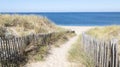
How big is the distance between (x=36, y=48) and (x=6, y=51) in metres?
2.93

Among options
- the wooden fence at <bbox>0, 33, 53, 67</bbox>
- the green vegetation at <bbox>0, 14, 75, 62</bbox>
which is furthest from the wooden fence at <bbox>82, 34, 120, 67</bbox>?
the wooden fence at <bbox>0, 33, 53, 67</bbox>

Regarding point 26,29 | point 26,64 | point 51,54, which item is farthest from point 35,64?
point 26,29

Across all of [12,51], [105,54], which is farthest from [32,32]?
[105,54]

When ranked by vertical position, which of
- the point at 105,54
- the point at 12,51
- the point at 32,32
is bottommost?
the point at 32,32

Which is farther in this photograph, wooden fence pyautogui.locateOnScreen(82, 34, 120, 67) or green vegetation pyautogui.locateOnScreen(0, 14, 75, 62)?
green vegetation pyautogui.locateOnScreen(0, 14, 75, 62)

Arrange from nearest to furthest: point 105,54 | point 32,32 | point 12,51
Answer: point 105,54 → point 12,51 → point 32,32

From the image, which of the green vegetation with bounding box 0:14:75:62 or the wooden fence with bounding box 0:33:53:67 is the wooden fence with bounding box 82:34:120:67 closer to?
the green vegetation with bounding box 0:14:75:62

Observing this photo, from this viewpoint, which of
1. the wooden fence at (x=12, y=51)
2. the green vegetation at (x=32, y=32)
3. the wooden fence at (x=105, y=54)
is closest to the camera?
the wooden fence at (x=105, y=54)

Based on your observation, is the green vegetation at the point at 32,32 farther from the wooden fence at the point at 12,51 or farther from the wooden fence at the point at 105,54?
the wooden fence at the point at 105,54

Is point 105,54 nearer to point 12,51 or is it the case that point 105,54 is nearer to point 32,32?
point 12,51

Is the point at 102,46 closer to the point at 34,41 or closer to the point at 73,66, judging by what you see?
the point at 73,66

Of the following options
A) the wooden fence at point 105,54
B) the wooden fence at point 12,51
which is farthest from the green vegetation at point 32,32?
the wooden fence at point 105,54

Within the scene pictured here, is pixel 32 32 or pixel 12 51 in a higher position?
pixel 12 51

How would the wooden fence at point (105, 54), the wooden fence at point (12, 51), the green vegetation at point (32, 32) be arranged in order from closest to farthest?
the wooden fence at point (105, 54), the wooden fence at point (12, 51), the green vegetation at point (32, 32)
